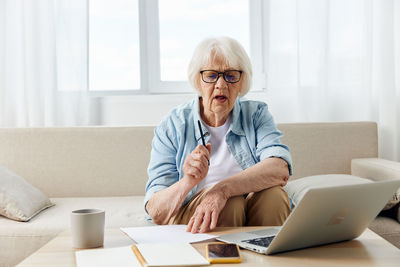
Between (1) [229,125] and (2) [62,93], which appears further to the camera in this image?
(2) [62,93]

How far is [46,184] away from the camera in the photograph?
7.76 ft

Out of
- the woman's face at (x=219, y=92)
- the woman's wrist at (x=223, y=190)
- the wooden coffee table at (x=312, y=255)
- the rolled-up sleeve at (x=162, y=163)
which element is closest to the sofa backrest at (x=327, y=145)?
the woman's face at (x=219, y=92)

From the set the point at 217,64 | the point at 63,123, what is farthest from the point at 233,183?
the point at 63,123

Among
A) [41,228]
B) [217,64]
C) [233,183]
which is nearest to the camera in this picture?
[233,183]

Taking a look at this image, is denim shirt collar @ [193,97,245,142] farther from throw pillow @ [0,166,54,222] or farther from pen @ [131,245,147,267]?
throw pillow @ [0,166,54,222]

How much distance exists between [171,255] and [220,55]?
864mm

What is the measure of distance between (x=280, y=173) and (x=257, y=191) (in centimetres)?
11

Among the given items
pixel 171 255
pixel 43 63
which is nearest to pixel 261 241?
pixel 171 255

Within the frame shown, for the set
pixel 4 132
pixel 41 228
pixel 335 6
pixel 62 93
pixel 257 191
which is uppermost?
pixel 335 6

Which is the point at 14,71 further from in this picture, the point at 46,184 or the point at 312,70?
the point at 312,70

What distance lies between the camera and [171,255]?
0.98m

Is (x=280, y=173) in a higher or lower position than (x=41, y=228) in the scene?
higher

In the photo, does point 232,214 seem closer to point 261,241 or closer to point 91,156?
point 261,241

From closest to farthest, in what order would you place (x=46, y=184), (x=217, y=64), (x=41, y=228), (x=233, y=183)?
(x=233, y=183), (x=217, y=64), (x=41, y=228), (x=46, y=184)
